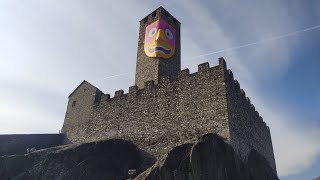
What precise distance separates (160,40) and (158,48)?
2.96ft

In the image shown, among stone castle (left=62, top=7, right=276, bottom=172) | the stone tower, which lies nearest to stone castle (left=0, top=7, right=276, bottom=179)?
stone castle (left=62, top=7, right=276, bottom=172)

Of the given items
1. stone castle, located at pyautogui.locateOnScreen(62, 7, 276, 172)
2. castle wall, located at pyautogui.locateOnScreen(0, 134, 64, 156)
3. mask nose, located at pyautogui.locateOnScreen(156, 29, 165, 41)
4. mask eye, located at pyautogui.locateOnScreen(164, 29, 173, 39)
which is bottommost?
castle wall, located at pyautogui.locateOnScreen(0, 134, 64, 156)

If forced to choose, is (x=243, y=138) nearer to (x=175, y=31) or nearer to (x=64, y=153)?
(x=64, y=153)

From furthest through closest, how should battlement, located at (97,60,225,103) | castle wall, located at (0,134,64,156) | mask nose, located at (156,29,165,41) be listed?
mask nose, located at (156,29,165,41)
castle wall, located at (0,134,64,156)
battlement, located at (97,60,225,103)

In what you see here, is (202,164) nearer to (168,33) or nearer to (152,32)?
(168,33)

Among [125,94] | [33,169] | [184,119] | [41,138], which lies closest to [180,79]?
[184,119]

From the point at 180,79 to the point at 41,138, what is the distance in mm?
14209

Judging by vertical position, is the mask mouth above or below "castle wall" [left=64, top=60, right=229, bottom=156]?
above

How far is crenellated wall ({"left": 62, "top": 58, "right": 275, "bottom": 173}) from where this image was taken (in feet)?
63.4

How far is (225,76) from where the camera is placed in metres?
20.2

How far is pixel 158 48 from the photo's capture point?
27609 mm

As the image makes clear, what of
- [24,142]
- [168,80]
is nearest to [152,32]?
[168,80]

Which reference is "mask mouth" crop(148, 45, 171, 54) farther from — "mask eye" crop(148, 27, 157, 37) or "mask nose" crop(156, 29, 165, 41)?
"mask eye" crop(148, 27, 157, 37)

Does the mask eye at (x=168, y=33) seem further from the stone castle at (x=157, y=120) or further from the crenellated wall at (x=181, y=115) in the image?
the crenellated wall at (x=181, y=115)
